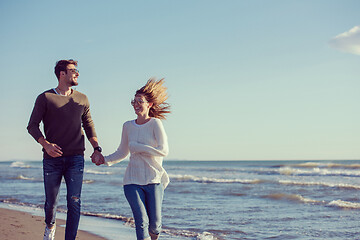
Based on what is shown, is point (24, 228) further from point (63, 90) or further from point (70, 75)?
point (70, 75)

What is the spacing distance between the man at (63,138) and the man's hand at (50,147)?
0.20 feet

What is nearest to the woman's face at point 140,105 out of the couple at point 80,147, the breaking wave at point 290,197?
the couple at point 80,147

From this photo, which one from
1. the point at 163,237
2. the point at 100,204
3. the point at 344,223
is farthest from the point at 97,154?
the point at 100,204

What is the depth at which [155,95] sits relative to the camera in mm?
4262

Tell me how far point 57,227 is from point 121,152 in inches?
133

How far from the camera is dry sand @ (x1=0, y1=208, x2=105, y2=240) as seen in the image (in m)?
6.03

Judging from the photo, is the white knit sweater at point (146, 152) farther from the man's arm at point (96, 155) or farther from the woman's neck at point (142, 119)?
the man's arm at point (96, 155)

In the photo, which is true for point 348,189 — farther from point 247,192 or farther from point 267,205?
point 267,205

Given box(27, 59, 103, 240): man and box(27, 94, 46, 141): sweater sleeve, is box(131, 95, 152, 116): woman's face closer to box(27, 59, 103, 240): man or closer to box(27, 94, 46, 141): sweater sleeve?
box(27, 59, 103, 240): man

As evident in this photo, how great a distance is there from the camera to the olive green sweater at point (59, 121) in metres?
4.09

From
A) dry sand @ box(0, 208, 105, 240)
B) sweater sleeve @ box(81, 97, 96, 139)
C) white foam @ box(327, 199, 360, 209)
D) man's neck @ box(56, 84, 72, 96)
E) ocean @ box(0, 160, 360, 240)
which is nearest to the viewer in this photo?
man's neck @ box(56, 84, 72, 96)

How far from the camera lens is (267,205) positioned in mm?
10383

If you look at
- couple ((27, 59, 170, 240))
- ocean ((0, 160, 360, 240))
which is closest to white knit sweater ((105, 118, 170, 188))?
couple ((27, 59, 170, 240))

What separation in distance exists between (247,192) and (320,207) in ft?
12.2
